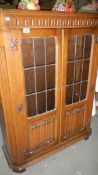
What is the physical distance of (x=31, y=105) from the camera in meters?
1.56

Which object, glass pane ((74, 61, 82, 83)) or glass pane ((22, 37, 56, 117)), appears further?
glass pane ((74, 61, 82, 83))

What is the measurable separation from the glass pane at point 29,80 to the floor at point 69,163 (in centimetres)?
95

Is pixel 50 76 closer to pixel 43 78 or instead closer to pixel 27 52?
pixel 43 78

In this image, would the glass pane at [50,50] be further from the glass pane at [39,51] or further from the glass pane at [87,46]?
the glass pane at [87,46]

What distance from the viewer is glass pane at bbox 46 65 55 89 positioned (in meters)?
1.52

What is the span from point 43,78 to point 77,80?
17.8 inches

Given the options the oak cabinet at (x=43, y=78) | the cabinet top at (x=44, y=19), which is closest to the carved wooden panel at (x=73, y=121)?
the oak cabinet at (x=43, y=78)

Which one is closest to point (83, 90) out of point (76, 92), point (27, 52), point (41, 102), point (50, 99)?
point (76, 92)

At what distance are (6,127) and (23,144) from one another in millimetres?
282

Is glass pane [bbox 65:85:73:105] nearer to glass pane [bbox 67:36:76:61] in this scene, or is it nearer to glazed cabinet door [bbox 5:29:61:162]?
glazed cabinet door [bbox 5:29:61:162]

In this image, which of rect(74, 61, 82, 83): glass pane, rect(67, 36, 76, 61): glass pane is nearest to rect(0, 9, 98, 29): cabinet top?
rect(67, 36, 76, 61): glass pane

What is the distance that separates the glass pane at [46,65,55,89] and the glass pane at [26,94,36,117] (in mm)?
201

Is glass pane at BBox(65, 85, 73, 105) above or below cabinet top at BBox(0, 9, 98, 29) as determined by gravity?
below

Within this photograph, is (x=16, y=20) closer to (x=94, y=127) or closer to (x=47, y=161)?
(x=47, y=161)
